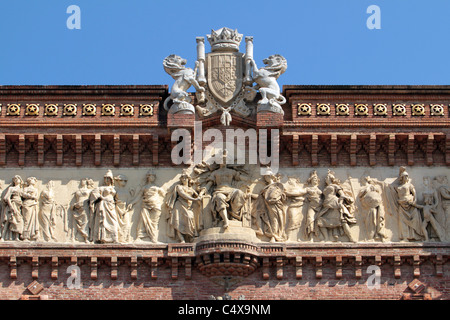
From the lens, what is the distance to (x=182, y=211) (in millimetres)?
33312

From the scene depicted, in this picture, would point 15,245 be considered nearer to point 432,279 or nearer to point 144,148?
point 144,148

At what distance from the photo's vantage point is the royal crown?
3506cm

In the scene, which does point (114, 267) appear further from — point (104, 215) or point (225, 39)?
point (225, 39)

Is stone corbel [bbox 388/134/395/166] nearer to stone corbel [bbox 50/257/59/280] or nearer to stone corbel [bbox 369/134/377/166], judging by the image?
stone corbel [bbox 369/134/377/166]

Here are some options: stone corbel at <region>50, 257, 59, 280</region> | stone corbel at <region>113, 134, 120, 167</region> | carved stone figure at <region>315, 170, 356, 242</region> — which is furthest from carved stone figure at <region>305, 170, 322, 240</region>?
stone corbel at <region>50, 257, 59, 280</region>

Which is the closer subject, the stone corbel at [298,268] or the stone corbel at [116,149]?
the stone corbel at [298,268]

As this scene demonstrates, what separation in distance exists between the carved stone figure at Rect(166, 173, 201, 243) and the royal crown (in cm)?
392

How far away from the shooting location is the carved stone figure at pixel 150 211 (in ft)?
109

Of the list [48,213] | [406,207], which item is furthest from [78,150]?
[406,207]

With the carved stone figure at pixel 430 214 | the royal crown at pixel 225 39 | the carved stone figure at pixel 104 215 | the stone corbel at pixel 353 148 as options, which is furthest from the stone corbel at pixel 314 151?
the carved stone figure at pixel 104 215

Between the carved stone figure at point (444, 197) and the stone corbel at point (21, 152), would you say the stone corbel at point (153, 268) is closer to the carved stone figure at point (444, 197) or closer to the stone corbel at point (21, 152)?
the stone corbel at point (21, 152)

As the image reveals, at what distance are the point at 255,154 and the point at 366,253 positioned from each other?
4.12 meters

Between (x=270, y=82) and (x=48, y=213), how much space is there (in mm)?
6958

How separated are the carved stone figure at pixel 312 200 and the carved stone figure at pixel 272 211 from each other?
0.64 meters
